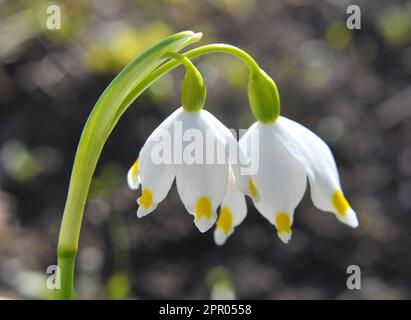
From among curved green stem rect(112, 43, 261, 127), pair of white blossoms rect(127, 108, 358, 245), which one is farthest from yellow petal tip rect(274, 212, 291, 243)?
curved green stem rect(112, 43, 261, 127)

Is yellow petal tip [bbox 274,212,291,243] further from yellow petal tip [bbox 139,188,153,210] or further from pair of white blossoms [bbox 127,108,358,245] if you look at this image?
yellow petal tip [bbox 139,188,153,210]

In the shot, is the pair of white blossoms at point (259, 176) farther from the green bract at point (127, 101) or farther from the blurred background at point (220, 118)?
the blurred background at point (220, 118)

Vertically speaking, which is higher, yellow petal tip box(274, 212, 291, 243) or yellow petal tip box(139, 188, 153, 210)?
yellow petal tip box(139, 188, 153, 210)

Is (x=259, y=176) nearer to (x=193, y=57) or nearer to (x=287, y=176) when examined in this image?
(x=287, y=176)

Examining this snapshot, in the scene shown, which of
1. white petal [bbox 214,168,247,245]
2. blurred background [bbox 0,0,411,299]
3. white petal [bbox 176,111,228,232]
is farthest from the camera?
blurred background [bbox 0,0,411,299]

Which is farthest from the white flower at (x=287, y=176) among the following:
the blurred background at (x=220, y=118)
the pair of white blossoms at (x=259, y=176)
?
the blurred background at (x=220, y=118)

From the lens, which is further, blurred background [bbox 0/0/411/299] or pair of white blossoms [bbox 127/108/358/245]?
blurred background [bbox 0/0/411/299]

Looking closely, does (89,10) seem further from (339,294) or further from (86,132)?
(86,132)
